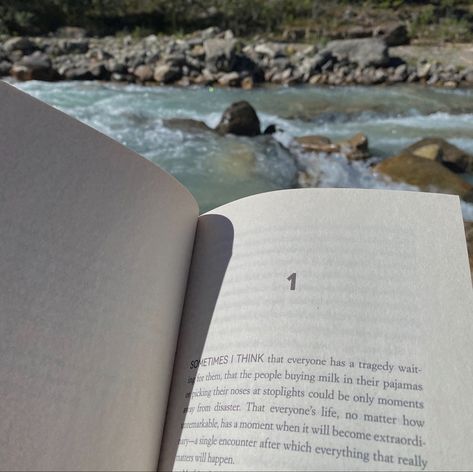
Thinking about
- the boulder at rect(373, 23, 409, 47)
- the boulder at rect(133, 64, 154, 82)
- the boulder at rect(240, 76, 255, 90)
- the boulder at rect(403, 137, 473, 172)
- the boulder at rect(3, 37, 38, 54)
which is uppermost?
the boulder at rect(403, 137, 473, 172)

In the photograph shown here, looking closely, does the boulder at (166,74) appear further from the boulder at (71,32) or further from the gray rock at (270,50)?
the boulder at (71,32)

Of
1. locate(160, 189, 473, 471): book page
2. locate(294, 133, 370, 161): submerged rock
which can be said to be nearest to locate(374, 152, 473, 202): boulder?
locate(294, 133, 370, 161): submerged rock

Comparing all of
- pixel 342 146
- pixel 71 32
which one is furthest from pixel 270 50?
pixel 342 146

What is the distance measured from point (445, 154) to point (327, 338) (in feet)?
4.87

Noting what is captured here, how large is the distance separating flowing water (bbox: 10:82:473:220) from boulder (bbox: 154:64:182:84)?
0.18 meters

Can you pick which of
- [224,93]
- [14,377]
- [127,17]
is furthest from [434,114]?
[127,17]

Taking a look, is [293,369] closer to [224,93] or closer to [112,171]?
[112,171]

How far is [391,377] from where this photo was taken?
0.44 meters

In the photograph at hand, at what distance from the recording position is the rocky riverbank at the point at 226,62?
3316 millimetres

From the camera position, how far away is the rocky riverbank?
3.32 meters

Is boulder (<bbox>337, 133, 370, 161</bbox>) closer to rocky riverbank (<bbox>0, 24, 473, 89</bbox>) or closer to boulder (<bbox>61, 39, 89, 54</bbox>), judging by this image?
rocky riverbank (<bbox>0, 24, 473, 89</bbox>)

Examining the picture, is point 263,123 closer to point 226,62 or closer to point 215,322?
point 226,62

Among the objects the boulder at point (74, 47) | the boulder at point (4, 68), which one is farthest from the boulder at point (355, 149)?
the boulder at point (74, 47)

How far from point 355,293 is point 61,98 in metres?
2.83
